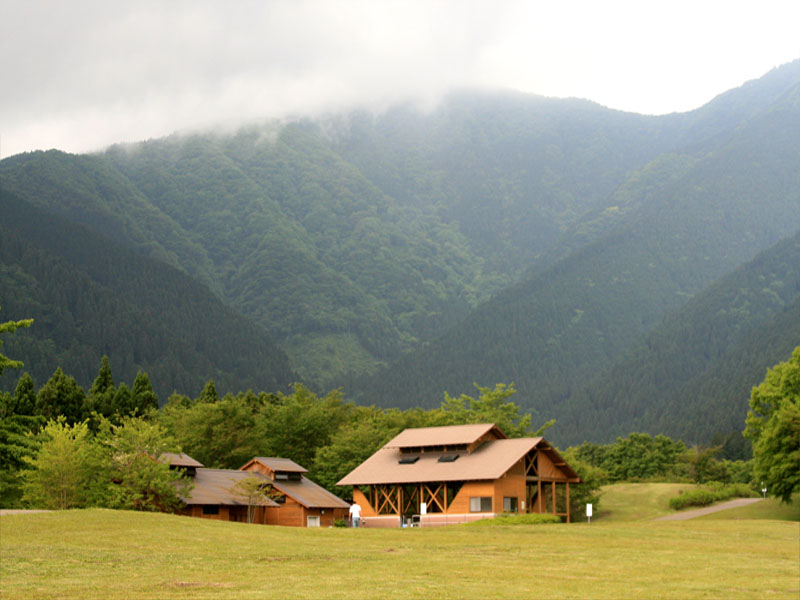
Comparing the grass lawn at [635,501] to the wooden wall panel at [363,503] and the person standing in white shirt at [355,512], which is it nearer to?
the wooden wall panel at [363,503]

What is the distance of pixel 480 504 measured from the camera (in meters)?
66.1

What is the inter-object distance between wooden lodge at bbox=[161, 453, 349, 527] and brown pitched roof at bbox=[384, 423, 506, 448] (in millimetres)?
7775

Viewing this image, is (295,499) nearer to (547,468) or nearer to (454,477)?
(454,477)

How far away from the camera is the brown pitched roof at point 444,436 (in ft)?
230

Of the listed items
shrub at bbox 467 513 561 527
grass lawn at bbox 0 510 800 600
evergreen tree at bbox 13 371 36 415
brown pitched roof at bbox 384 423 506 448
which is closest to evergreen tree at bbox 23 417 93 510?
grass lawn at bbox 0 510 800 600

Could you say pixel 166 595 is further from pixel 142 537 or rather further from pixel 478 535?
pixel 478 535

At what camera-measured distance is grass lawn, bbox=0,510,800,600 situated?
1002 inches

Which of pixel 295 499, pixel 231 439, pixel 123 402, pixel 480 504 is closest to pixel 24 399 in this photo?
pixel 123 402

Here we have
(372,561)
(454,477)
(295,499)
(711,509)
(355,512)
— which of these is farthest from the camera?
(711,509)

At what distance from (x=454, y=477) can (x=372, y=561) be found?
111 ft

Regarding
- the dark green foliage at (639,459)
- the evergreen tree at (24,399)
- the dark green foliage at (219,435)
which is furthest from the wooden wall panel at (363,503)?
the dark green foliage at (639,459)

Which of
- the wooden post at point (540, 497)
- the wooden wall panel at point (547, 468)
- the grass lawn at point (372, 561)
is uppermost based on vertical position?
the wooden wall panel at point (547, 468)

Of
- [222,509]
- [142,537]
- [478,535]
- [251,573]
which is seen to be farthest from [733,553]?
[222,509]

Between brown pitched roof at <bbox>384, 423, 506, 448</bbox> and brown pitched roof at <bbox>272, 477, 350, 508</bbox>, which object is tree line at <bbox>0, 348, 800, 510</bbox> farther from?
brown pitched roof at <bbox>384, 423, 506, 448</bbox>
